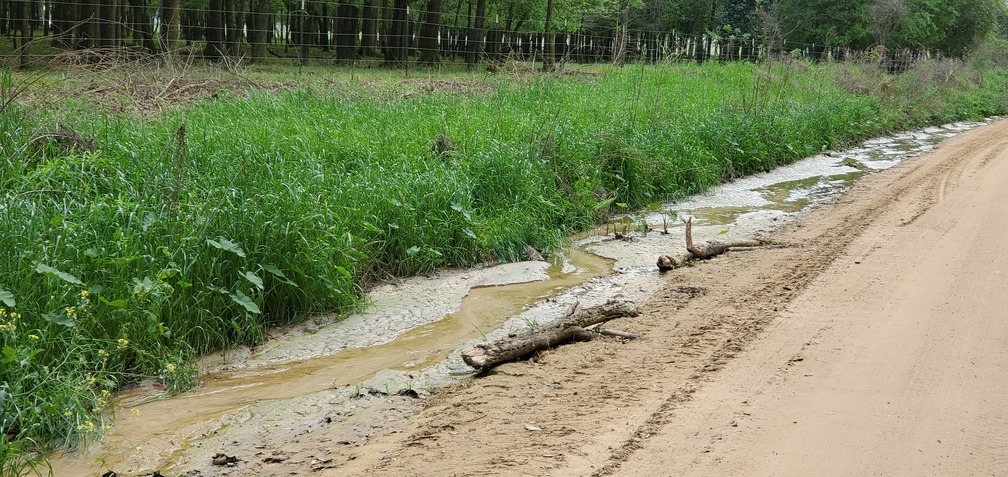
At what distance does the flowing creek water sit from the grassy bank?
0.65 feet

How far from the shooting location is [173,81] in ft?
41.0

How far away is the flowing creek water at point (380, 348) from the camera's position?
479 centimetres

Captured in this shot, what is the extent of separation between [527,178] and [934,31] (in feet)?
129

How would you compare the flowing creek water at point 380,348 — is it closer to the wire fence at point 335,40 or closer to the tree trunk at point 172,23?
the wire fence at point 335,40

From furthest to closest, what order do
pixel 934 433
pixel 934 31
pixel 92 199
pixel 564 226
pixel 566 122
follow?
pixel 934 31 < pixel 566 122 < pixel 564 226 < pixel 92 199 < pixel 934 433

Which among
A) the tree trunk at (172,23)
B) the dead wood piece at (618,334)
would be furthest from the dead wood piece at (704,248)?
the tree trunk at (172,23)

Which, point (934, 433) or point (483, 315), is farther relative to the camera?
point (483, 315)

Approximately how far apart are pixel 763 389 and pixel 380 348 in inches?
111

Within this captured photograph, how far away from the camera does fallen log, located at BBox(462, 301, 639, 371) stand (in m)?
5.63

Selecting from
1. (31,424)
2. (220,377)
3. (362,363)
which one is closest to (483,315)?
(362,363)

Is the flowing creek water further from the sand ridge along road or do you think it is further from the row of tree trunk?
the row of tree trunk

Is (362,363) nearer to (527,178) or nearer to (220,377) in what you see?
(220,377)

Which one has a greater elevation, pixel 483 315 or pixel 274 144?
pixel 274 144

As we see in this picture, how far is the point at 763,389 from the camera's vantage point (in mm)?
4938
